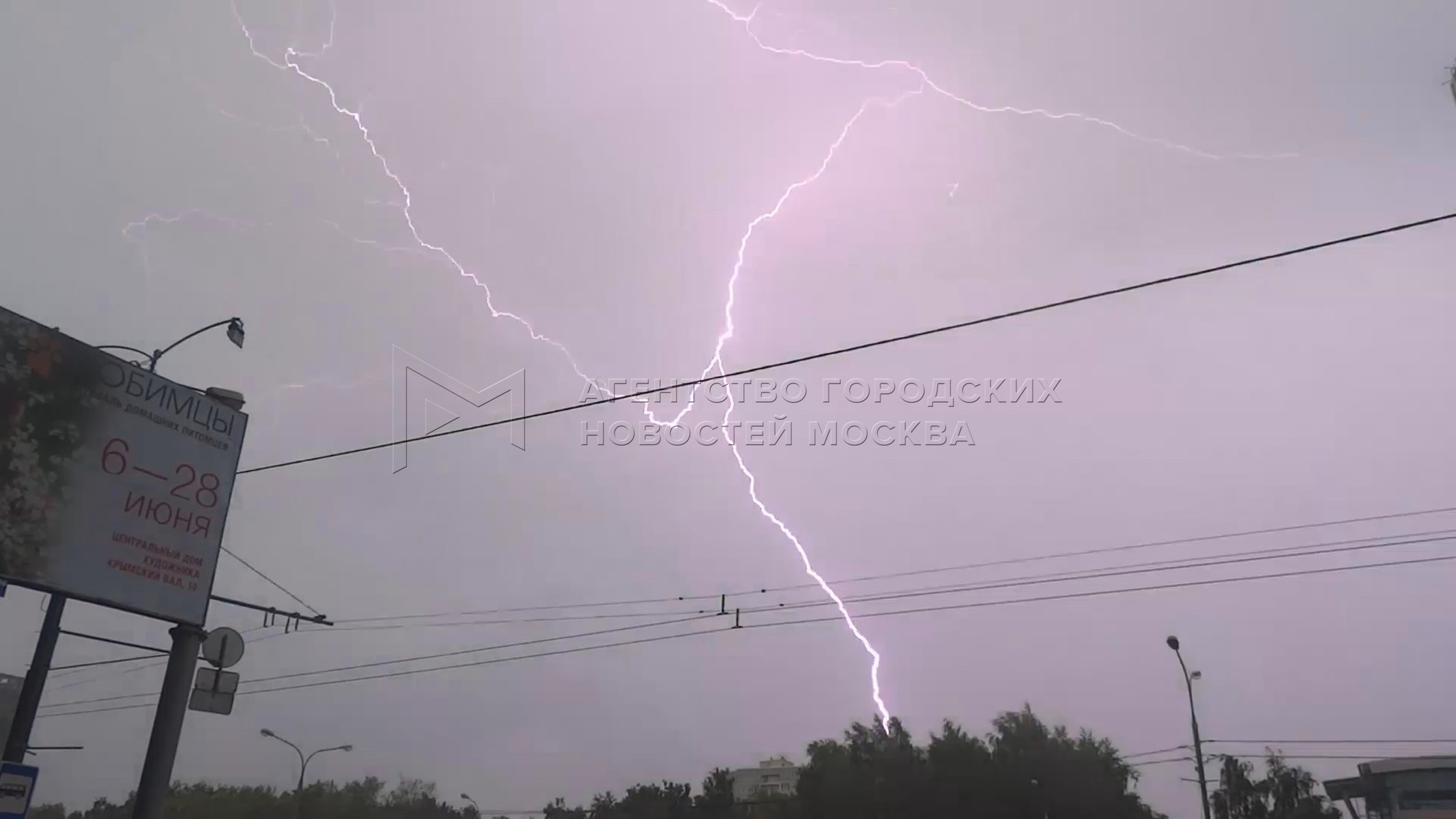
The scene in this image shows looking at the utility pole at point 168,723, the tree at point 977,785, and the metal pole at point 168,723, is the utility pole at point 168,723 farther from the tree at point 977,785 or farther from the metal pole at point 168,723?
the tree at point 977,785

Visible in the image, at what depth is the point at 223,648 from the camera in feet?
41.1

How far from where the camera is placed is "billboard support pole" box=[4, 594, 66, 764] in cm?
1203

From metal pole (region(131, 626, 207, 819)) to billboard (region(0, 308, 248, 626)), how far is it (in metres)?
0.33

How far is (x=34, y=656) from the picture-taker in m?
13.6

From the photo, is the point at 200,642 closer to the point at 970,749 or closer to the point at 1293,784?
the point at 970,749

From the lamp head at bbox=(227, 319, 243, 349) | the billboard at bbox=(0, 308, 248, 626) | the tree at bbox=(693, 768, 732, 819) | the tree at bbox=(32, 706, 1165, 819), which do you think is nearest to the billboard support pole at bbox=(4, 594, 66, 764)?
the billboard at bbox=(0, 308, 248, 626)

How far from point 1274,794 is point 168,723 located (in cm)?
5157

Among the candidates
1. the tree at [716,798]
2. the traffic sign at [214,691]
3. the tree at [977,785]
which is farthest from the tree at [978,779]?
the traffic sign at [214,691]

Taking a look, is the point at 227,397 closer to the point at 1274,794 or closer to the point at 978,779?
the point at 978,779

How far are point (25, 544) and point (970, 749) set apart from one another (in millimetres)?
37868

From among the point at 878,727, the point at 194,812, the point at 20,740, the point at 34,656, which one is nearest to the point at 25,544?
the point at 20,740

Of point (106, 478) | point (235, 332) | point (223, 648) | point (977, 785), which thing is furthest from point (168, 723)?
point (977, 785)

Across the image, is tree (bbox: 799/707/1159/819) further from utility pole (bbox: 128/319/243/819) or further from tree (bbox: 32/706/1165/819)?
utility pole (bbox: 128/319/243/819)

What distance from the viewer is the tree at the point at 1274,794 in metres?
44.3
